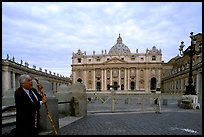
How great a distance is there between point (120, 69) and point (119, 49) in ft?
56.7

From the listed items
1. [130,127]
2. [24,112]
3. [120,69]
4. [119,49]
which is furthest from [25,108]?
[119,49]

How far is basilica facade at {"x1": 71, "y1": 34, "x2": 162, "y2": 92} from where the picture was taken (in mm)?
113556

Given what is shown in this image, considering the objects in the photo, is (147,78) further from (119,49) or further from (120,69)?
(119,49)

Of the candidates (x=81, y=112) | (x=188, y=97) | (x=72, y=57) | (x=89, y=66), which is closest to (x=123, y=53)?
(x=89, y=66)

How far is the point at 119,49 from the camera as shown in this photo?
5074 inches

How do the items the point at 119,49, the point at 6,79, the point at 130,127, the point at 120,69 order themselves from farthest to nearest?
the point at 119,49
the point at 120,69
the point at 6,79
the point at 130,127

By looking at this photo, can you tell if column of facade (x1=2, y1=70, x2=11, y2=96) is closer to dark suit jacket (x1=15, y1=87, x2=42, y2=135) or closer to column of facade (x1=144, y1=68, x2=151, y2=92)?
dark suit jacket (x1=15, y1=87, x2=42, y2=135)

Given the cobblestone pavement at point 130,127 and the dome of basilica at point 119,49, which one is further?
the dome of basilica at point 119,49

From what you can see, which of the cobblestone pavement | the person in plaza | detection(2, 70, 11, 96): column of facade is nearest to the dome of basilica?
detection(2, 70, 11, 96): column of facade

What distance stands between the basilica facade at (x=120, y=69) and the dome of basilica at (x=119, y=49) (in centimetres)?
146

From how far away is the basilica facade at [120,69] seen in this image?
11356 cm

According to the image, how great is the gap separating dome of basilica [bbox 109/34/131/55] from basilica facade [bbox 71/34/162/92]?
1.46 m

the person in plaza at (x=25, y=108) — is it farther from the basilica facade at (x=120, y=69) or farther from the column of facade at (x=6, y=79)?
the basilica facade at (x=120, y=69)

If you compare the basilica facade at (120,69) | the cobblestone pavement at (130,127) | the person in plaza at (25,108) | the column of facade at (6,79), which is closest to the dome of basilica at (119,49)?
the basilica facade at (120,69)
